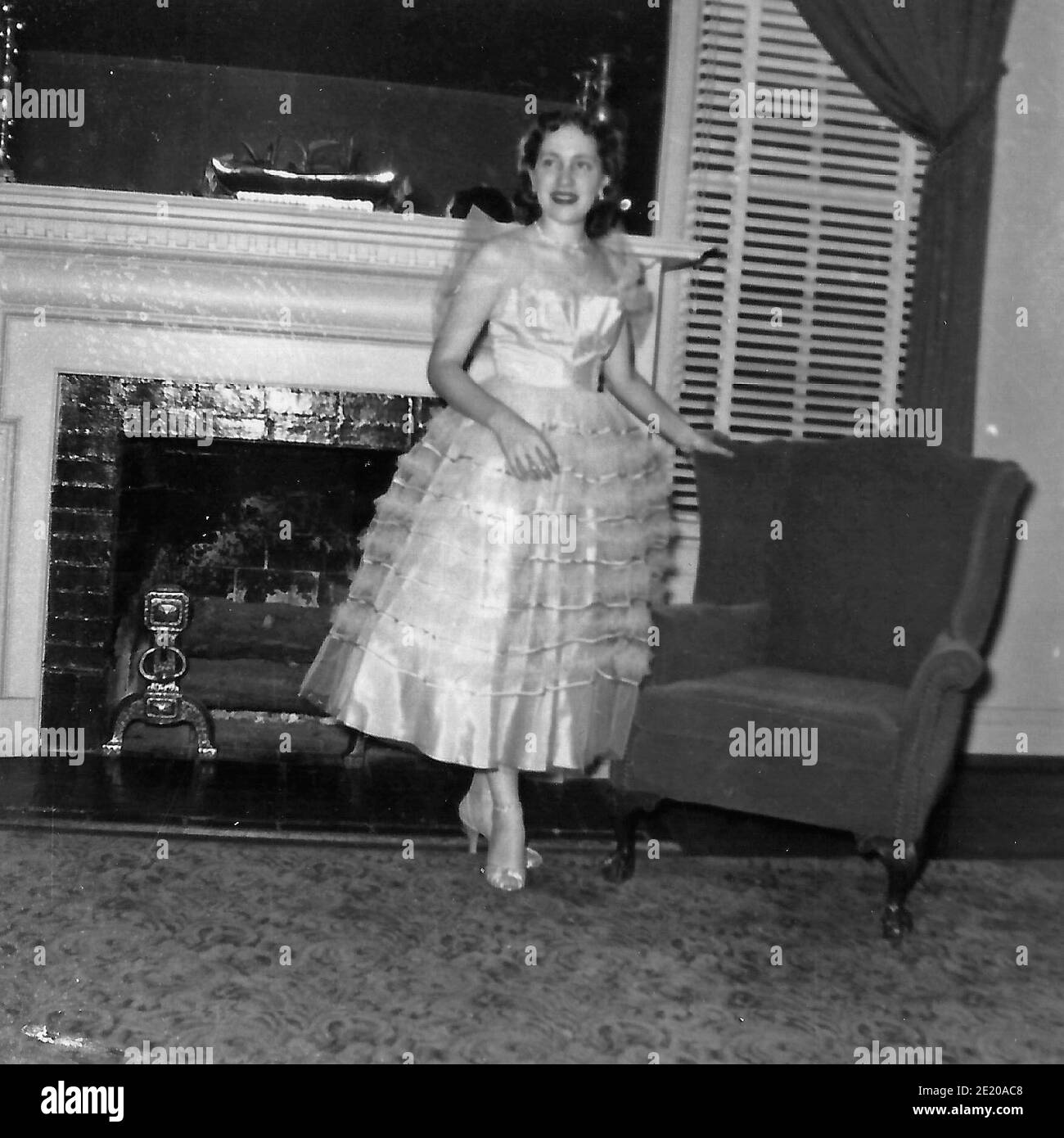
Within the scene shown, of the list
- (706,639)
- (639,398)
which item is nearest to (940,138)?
(639,398)

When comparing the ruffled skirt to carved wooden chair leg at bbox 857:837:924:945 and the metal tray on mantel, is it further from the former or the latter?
the metal tray on mantel

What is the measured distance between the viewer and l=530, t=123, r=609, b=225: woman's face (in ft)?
8.79

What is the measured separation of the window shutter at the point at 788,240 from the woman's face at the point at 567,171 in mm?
1688

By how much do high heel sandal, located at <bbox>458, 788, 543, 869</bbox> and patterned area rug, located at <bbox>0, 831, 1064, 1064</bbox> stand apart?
0.04 metres

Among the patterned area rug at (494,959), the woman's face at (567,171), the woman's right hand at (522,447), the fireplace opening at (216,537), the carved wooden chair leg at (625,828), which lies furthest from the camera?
the fireplace opening at (216,537)

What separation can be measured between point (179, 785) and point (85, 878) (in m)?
0.91

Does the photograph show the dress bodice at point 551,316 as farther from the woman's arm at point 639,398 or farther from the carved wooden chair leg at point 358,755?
the carved wooden chair leg at point 358,755

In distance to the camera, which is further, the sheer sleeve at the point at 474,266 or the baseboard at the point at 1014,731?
the baseboard at the point at 1014,731

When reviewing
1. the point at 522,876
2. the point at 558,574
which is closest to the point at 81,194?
the point at 558,574

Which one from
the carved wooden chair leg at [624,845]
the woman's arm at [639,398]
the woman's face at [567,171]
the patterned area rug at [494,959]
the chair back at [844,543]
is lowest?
the patterned area rug at [494,959]

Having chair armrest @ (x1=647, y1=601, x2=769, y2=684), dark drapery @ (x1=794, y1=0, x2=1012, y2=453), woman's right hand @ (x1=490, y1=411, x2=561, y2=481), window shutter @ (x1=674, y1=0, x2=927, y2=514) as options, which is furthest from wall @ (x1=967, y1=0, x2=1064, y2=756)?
woman's right hand @ (x1=490, y1=411, x2=561, y2=481)

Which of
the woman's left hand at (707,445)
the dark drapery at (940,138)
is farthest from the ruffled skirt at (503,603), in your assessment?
the dark drapery at (940,138)

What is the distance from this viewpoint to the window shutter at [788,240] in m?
4.31

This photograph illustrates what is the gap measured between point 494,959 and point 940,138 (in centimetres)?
347
